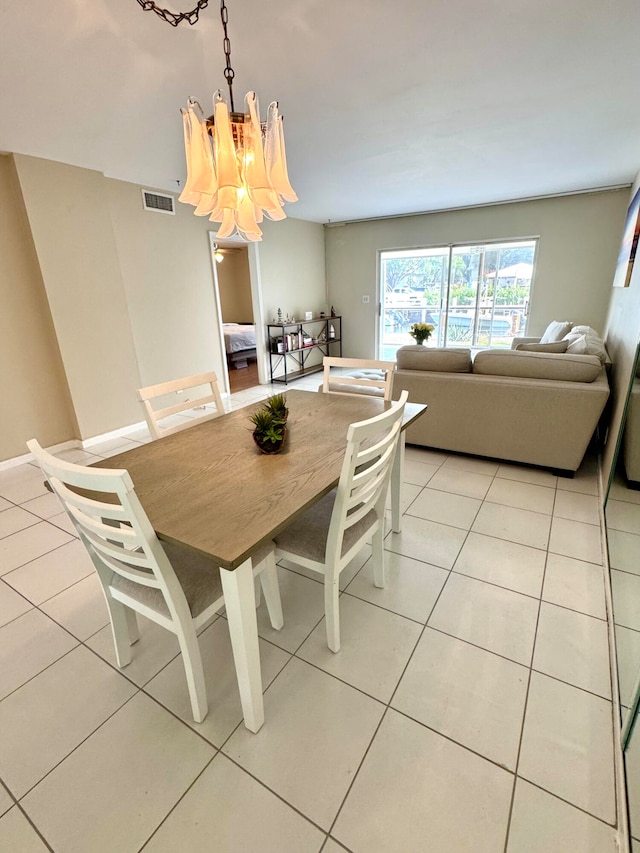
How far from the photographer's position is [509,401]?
2.66 meters

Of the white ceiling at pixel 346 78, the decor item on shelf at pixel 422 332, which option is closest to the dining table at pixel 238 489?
the white ceiling at pixel 346 78

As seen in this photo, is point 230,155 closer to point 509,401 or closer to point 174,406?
point 174,406

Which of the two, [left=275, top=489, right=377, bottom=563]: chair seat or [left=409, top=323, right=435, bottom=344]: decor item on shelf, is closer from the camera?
[left=275, top=489, right=377, bottom=563]: chair seat

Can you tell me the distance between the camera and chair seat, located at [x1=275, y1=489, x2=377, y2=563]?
4.51 ft

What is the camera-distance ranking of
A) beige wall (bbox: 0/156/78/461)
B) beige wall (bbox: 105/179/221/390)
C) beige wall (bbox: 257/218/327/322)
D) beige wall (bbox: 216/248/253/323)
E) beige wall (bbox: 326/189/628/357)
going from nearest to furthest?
beige wall (bbox: 0/156/78/461), beige wall (bbox: 105/179/221/390), beige wall (bbox: 326/189/628/357), beige wall (bbox: 257/218/327/322), beige wall (bbox: 216/248/253/323)

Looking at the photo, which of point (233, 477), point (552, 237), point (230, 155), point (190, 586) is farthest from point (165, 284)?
point (552, 237)

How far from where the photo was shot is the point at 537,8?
1548 millimetres

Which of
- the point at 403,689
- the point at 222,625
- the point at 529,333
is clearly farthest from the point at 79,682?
the point at 529,333

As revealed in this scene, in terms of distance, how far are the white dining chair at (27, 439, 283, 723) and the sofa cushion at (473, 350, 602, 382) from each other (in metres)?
2.16

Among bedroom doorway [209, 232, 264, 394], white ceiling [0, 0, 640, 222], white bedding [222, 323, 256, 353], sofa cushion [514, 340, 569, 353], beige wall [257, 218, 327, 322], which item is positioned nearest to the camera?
white ceiling [0, 0, 640, 222]

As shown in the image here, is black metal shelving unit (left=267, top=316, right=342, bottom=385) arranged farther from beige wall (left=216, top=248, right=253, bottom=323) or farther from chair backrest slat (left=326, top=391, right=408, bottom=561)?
chair backrest slat (left=326, top=391, right=408, bottom=561)

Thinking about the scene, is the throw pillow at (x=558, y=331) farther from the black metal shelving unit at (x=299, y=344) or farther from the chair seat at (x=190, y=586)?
the chair seat at (x=190, y=586)

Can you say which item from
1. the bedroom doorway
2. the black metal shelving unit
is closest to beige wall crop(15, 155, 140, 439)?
the bedroom doorway

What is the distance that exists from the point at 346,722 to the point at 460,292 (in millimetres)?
5802
